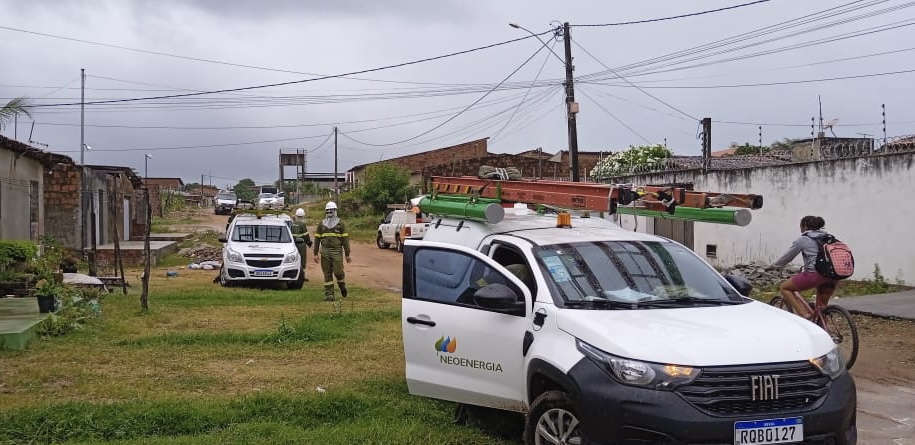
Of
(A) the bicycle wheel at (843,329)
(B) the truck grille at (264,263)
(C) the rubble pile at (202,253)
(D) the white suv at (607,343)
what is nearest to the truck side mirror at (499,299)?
(D) the white suv at (607,343)

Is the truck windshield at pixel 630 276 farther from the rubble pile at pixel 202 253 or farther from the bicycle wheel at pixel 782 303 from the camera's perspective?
the rubble pile at pixel 202 253

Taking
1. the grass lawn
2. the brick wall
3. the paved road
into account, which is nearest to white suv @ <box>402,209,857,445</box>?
the grass lawn

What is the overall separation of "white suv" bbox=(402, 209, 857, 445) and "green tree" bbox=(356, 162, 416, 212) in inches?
1554

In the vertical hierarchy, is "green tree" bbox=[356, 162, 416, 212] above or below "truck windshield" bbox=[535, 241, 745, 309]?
above

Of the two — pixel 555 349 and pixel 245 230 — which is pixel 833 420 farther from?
pixel 245 230

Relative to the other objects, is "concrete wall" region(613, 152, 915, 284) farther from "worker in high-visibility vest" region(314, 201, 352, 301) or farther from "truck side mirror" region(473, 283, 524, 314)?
"truck side mirror" region(473, 283, 524, 314)

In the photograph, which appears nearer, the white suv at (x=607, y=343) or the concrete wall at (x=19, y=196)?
the white suv at (x=607, y=343)

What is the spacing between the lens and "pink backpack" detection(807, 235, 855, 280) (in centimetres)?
834

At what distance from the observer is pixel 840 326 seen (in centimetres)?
868

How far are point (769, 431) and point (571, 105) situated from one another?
58.6 feet

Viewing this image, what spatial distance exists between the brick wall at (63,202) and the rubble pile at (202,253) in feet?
12.9

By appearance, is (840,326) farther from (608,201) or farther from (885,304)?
(885,304)

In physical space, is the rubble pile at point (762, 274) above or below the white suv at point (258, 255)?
below

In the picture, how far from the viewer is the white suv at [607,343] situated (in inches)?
173
